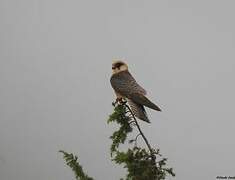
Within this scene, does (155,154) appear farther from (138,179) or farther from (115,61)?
(115,61)

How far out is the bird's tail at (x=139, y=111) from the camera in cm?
919

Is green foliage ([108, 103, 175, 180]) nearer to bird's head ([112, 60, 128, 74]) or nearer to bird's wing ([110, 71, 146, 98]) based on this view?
bird's wing ([110, 71, 146, 98])

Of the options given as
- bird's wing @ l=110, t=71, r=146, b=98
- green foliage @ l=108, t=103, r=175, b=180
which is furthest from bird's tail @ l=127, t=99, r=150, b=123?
green foliage @ l=108, t=103, r=175, b=180

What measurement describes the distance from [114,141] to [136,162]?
82 centimetres

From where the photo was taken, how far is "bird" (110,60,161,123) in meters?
9.40

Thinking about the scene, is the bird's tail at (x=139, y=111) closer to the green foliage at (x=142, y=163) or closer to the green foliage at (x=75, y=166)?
the green foliage at (x=142, y=163)

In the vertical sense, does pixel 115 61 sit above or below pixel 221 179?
above

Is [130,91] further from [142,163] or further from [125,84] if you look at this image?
[142,163]

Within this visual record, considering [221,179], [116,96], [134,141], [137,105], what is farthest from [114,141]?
[221,179]

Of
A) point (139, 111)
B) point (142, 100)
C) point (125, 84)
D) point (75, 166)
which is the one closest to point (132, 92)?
point (125, 84)

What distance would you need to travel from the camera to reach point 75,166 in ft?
26.9

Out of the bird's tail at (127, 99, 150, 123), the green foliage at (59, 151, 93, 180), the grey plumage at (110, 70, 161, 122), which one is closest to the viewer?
the green foliage at (59, 151, 93, 180)

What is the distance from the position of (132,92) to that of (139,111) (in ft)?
3.51

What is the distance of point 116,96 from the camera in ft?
36.4
